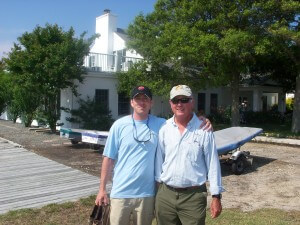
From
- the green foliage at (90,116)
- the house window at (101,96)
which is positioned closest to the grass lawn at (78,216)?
the green foliage at (90,116)

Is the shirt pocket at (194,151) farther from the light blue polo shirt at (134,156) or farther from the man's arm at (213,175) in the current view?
the light blue polo shirt at (134,156)

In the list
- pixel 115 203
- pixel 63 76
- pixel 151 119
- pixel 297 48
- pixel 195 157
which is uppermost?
pixel 297 48

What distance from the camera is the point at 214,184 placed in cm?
314

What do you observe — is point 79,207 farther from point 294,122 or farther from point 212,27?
point 294,122

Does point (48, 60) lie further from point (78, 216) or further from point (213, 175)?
point (213, 175)

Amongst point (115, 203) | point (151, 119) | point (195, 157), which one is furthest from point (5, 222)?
point (195, 157)

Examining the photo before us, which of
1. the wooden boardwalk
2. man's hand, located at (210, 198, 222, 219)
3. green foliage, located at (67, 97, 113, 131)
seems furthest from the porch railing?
man's hand, located at (210, 198, 222, 219)

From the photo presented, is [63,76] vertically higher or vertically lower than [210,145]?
higher

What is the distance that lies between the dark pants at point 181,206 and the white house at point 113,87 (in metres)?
15.3

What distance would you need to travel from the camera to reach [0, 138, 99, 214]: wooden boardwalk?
6.40m

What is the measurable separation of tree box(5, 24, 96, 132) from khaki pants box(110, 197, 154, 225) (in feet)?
43.4

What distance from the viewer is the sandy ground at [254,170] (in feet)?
21.8

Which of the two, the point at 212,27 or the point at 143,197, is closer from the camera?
the point at 143,197

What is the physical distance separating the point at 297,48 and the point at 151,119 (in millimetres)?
15896
